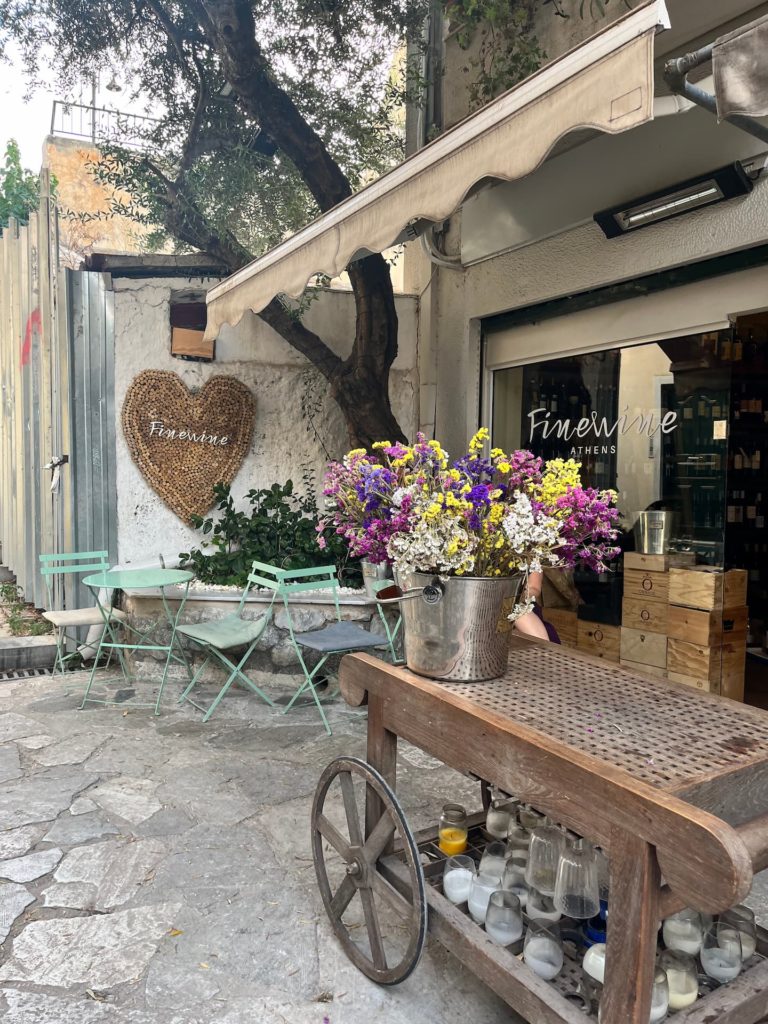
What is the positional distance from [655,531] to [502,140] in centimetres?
271

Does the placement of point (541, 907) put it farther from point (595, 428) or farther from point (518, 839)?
point (595, 428)

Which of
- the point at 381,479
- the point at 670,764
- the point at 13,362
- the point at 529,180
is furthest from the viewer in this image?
the point at 13,362

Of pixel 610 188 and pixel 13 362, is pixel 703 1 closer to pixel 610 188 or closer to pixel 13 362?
pixel 610 188

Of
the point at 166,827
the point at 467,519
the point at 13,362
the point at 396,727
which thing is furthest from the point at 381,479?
the point at 13,362

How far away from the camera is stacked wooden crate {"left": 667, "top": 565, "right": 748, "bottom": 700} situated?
4160 mm

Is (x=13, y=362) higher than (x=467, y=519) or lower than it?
higher

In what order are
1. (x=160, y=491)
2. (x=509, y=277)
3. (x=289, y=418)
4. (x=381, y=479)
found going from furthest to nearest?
(x=289, y=418) → (x=160, y=491) → (x=509, y=277) → (x=381, y=479)

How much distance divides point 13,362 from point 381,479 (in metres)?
6.85

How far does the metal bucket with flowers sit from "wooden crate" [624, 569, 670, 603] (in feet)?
8.37

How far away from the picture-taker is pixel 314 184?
16.9 ft

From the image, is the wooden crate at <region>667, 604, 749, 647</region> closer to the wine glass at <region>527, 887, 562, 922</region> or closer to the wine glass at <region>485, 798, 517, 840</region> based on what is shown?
the wine glass at <region>485, 798, 517, 840</region>

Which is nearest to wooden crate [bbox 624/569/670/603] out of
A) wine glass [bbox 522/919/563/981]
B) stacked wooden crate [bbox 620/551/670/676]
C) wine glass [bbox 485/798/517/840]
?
stacked wooden crate [bbox 620/551/670/676]

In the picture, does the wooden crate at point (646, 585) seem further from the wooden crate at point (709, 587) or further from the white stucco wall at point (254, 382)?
the white stucco wall at point (254, 382)

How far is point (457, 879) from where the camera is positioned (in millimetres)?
2113
